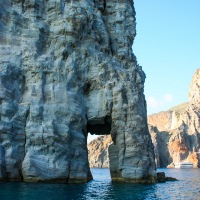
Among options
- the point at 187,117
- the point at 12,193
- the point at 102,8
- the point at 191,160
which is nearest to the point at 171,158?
the point at 191,160

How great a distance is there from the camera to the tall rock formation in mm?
33750

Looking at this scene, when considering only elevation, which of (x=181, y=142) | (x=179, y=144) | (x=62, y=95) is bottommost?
(x=62, y=95)

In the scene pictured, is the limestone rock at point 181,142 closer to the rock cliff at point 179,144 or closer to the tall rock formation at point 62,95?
the rock cliff at point 179,144

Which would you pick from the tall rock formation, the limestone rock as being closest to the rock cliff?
the limestone rock

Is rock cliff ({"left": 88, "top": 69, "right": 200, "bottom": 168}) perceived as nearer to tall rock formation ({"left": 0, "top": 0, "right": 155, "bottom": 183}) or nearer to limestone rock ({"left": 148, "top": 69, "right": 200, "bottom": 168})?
limestone rock ({"left": 148, "top": 69, "right": 200, "bottom": 168})

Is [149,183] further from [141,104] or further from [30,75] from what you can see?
[30,75]

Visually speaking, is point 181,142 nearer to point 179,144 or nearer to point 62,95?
point 179,144

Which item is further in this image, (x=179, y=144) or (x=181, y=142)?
(x=179, y=144)

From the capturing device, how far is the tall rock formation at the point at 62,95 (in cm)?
3375

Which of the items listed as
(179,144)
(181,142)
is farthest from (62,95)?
(179,144)

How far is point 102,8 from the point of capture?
4741 cm

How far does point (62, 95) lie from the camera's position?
36.8 metres

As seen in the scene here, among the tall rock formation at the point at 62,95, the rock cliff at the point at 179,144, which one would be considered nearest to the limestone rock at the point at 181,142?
the rock cliff at the point at 179,144

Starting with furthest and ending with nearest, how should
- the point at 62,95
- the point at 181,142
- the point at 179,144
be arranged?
the point at 179,144 → the point at 181,142 → the point at 62,95
